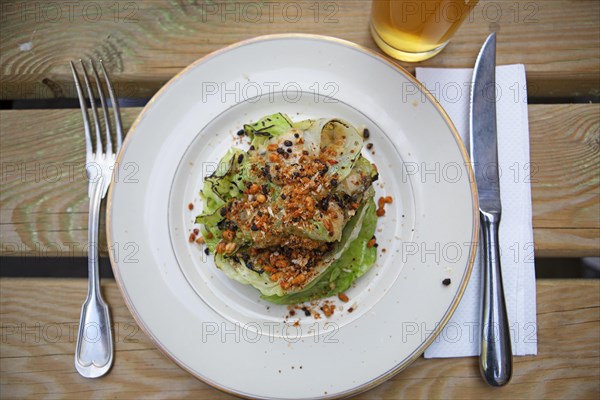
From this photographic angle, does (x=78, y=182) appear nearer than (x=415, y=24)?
No

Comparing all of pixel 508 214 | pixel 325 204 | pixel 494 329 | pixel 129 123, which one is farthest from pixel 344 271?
pixel 129 123

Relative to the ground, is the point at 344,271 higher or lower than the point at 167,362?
higher

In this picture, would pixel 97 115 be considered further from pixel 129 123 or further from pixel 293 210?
pixel 293 210

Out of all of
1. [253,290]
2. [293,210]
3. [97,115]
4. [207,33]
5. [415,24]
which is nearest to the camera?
[293,210]

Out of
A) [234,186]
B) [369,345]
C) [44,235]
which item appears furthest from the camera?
[44,235]

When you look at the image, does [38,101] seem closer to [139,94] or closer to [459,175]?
[139,94]

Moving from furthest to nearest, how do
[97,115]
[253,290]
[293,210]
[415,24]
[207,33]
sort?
[207,33] → [97,115] → [253,290] → [415,24] → [293,210]

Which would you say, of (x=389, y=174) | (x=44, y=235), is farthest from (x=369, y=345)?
(x=44, y=235)
